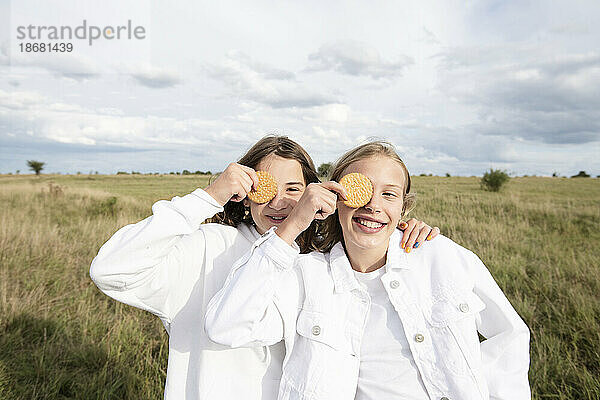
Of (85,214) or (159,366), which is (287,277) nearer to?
(159,366)

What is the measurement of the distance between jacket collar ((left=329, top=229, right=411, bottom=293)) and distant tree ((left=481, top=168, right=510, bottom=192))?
89.8 ft

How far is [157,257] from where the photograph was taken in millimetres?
2109

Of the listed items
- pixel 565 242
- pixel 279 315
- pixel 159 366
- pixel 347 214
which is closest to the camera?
pixel 279 315

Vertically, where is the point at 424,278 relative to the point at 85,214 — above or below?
above

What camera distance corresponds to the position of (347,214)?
7.78 feet

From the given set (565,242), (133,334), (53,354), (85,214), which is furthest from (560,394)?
(85,214)

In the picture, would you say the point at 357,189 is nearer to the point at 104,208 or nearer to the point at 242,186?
the point at 242,186

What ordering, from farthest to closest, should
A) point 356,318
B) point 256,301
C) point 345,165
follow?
point 345,165 → point 356,318 → point 256,301

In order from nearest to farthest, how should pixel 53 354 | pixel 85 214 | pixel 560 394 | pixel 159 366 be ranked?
1. pixel 560 394
2. pixel 159 366
3. pixel 53 354
4. pixel 85 214

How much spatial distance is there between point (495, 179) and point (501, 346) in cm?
2736

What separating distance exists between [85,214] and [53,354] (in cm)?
1061

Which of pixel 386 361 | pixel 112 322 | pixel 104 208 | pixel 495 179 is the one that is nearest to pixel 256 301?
pixel 386 361

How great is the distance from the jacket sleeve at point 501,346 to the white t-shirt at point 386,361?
42 cm

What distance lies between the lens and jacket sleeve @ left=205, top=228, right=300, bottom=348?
1.99m
